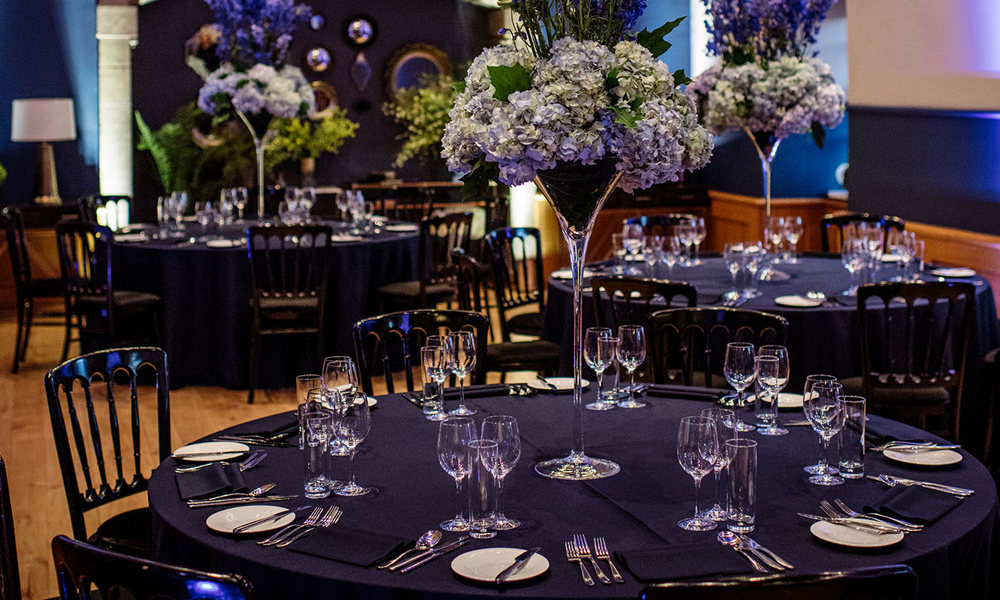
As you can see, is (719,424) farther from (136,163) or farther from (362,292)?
(136,163)

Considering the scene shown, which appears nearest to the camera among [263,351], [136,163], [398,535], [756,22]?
[398,535]

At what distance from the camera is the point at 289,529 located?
7.08 ft

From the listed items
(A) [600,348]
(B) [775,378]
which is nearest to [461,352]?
(A) [600,348]

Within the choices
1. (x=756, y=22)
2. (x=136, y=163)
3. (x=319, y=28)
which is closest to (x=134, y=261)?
(x=756, y=22)

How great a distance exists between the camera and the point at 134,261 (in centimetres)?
706

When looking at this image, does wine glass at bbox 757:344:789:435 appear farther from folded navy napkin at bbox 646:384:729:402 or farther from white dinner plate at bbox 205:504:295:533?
white dinner plate at bbox 205:504:295:533

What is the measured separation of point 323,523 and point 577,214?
876 mm

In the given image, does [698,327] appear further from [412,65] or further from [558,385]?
[412,65]

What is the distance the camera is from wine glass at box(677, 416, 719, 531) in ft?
6.91

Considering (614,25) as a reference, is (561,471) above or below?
below

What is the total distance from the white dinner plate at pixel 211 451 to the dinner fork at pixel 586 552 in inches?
38.0

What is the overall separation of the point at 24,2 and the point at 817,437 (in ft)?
31.7

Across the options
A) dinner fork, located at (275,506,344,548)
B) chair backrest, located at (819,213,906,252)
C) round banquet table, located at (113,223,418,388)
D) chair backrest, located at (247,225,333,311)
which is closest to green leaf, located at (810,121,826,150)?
chair backrest, located at (819,213,906,252)

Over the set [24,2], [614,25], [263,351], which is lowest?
[263,351]
